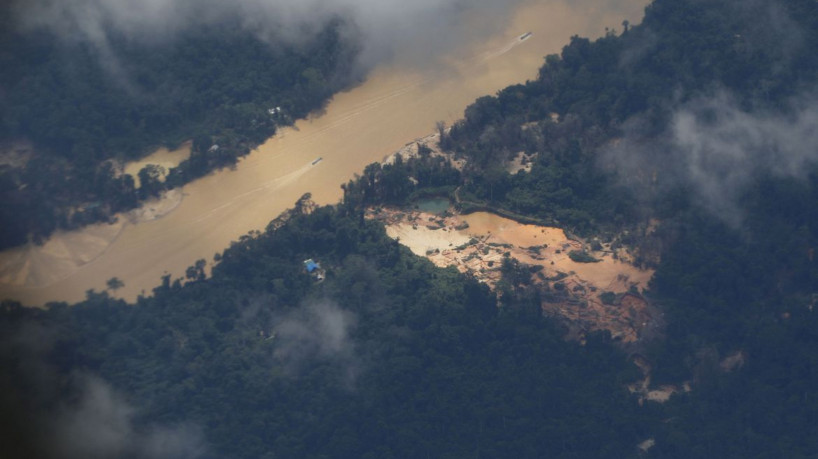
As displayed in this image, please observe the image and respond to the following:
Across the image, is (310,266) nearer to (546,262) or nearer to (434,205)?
(434,205)

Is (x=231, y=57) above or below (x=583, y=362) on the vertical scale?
above

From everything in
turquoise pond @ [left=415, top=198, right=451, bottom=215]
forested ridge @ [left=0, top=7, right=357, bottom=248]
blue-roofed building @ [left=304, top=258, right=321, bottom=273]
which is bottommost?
turquoise pond @ [left=415, top=198, right=451, bottom=215]

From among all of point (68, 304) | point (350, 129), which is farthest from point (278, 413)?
point (350, 129)

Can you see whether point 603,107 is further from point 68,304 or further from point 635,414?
point 68,304

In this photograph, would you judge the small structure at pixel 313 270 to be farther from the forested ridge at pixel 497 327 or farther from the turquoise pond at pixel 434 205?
the turquoise pond at pixel 434 205

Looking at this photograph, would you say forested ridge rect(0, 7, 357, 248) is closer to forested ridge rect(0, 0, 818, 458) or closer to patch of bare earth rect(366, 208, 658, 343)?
forested ridge rect(0, 0, 818, 458)

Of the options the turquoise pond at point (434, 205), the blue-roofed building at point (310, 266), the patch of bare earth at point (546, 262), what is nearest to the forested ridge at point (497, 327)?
the blue-roofed building at point (310, 266)

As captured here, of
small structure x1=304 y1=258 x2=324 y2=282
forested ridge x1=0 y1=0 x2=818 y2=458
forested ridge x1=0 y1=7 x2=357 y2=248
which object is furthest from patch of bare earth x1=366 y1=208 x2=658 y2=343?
forested ridge x1=0 y1=7 x2=357 y2=248
